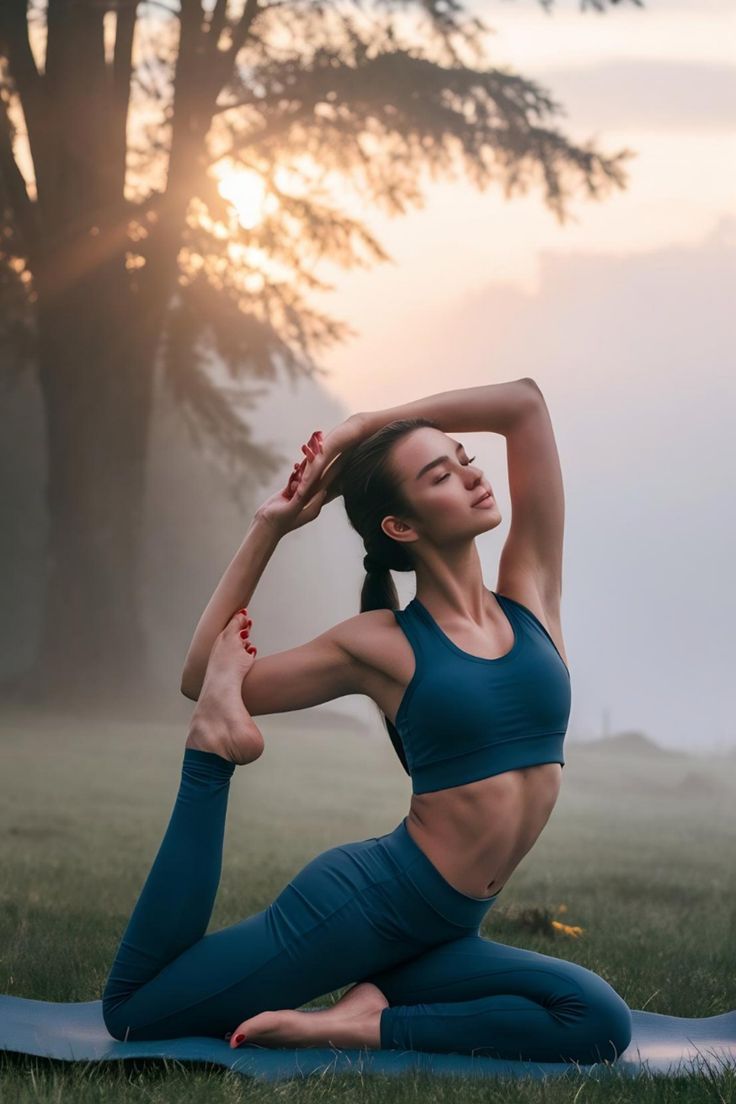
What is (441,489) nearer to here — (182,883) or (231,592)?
(231,592)

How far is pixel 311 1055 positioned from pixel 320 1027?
0.20 feet

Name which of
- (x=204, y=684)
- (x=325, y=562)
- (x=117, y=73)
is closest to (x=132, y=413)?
(x=117, y=73)

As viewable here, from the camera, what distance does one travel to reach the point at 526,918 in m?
4.56

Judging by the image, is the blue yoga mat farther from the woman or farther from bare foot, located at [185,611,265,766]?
bare foot, located at [185,611,265,766]

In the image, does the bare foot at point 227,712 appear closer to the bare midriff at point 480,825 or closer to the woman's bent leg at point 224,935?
the woman's bent leg at point 224,935

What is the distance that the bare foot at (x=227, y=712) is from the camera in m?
2.74

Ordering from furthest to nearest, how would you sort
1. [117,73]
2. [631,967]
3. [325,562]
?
1. [325,562]
2. [117,73]
3. [631,967]

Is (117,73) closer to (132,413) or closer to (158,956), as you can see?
(132,413)

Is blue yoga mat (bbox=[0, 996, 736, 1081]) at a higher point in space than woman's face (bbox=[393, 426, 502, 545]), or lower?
lower

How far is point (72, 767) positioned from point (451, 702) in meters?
8.05

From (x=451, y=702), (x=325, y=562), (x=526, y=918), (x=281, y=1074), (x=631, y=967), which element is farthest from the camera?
(x=325, y=562)

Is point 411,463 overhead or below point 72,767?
overhead

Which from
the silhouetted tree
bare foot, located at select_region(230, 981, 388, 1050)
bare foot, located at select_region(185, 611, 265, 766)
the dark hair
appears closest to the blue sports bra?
the dark hair

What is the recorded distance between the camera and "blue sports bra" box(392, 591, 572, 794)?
2.72m
